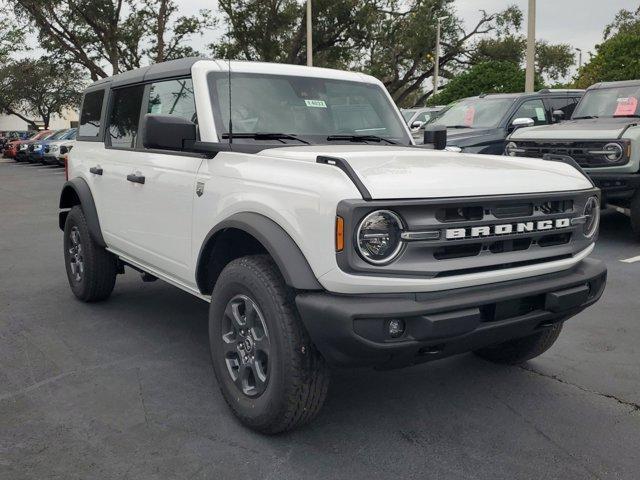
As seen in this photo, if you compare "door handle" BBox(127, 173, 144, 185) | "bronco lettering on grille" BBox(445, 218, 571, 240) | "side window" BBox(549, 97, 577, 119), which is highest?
"side window" BBox(549, 97, 577, 119)

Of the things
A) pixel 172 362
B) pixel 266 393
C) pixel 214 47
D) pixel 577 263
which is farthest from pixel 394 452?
pixel 214 47

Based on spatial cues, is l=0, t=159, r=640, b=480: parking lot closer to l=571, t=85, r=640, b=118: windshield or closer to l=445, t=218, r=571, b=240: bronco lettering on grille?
l=445, t=218, r=571, b=240: bronco lettering on grille

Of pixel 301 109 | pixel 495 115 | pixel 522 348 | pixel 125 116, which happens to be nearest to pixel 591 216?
pixel 522 348

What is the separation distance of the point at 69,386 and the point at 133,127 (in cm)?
190

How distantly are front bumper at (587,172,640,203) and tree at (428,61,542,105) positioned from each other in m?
13.7

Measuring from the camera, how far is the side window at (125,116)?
15.6 ft

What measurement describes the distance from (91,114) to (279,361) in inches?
140

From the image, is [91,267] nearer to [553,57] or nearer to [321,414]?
[321,414]

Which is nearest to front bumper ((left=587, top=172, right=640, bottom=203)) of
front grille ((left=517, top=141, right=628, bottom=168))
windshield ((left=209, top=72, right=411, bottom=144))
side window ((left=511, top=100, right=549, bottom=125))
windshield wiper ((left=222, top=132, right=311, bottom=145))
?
front grille ((left=517, top=141, right=628, bottom=168))

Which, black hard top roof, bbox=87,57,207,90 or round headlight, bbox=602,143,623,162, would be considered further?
round headlight, bbox=602,143,623,162

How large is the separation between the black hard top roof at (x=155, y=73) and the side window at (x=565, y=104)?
26.9ft

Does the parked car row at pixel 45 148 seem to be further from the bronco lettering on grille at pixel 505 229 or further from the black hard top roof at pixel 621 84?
the bronco lettering on grille at pixel 505 229

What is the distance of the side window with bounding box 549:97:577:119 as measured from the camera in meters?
11.3

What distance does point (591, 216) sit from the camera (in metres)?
3.57
